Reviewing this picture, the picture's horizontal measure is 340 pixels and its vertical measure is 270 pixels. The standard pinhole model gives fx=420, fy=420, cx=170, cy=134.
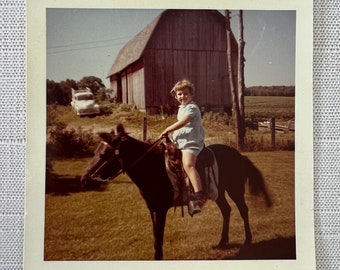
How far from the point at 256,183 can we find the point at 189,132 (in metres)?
0.12

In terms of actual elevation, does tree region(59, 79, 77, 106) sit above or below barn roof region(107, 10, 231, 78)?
below

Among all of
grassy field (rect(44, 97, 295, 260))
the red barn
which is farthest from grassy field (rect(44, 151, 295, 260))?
the red barn

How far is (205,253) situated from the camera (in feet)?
1.87

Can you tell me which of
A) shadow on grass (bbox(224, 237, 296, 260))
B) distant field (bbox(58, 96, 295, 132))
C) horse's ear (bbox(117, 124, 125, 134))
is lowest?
shadow on grass (bbox(224, 237, 296, 260))

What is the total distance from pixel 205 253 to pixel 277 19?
1.10ft

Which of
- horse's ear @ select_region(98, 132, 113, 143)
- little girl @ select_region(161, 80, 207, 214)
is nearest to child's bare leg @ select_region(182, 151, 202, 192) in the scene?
little girl @ select_region(161, 80, 207, 214)

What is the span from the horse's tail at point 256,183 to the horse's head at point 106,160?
0.18 meters

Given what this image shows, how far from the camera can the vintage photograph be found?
561 mm

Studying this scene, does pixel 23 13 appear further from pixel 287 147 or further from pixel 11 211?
pixel 287 147

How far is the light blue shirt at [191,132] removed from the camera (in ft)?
1.86

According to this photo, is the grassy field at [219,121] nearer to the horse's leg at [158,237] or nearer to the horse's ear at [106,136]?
the horse's ear at [106,136]

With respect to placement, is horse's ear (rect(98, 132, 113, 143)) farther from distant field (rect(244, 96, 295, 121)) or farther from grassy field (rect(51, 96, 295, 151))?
distant field (rect(244, 96, 295, 121))

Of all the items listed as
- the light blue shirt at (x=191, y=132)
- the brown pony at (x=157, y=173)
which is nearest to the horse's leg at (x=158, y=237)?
the brown pony at (x=157, y=173)

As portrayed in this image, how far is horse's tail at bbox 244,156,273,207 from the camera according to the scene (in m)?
0.58
